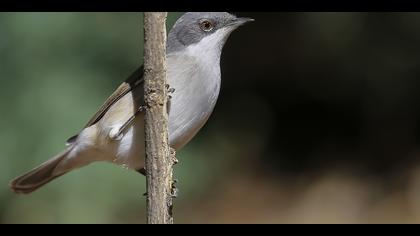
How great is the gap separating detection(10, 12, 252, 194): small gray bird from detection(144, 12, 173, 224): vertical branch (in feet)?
3.64

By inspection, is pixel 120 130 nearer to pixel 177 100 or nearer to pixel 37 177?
pixel 177 100

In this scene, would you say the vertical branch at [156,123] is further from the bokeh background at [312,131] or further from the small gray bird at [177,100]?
the bokeh background at [312,131]

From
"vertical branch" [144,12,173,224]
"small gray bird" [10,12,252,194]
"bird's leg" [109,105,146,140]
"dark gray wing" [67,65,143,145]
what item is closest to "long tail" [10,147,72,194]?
"small gray bird" [10,12,252,194]

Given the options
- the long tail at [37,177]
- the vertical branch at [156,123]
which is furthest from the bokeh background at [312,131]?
the vertical branch at [156,123]

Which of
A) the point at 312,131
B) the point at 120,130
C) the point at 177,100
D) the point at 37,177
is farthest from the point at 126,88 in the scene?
the point at 312,131

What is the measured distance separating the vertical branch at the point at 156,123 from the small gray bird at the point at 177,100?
1.11 meters

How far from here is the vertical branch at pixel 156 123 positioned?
3.05 m

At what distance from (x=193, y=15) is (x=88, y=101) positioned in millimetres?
1852

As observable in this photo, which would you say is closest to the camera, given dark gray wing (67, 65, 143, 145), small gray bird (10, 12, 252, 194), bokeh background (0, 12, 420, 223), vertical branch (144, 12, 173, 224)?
vertical branch (144, 12, 173, 224)

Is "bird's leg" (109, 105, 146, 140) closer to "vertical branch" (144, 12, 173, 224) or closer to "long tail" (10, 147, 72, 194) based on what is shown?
"long tail" (10, 147, 72, 194)

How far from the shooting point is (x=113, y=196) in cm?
655

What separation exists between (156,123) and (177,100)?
1.17 m

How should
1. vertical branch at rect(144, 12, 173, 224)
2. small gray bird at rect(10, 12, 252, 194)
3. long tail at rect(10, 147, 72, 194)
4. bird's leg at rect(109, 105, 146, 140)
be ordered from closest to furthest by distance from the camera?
vertical branch at rect(144, 12, 173, 224) < small gray bird at rect(10, 12, 252, 194) < bird's leg at rect(109, 105, 146, 140) < long tail at rect(10, 147, 72, 194)

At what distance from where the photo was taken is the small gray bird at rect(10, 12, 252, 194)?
14.3ft
